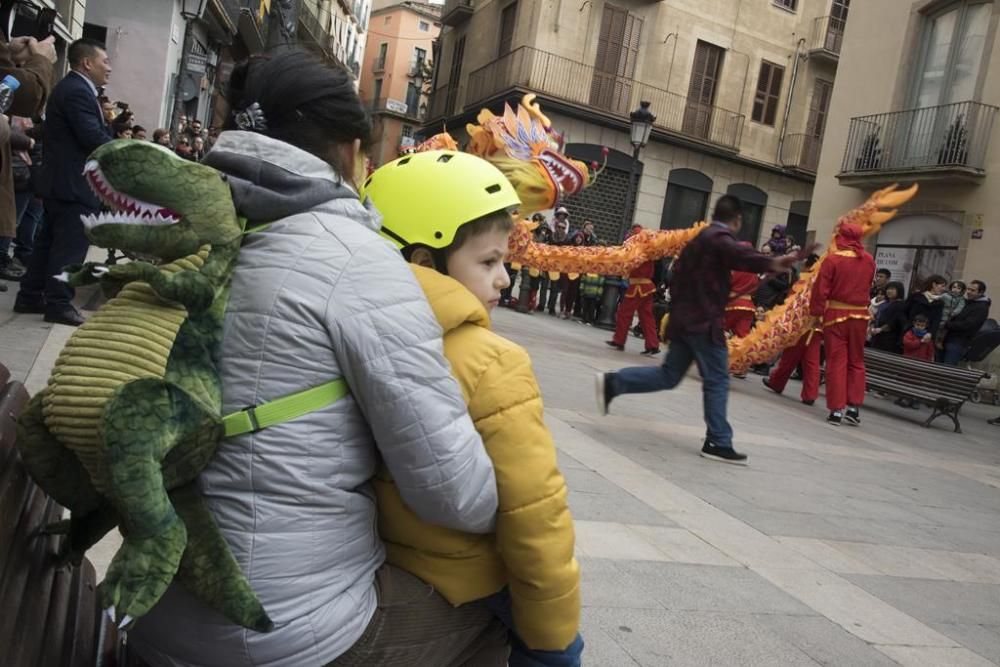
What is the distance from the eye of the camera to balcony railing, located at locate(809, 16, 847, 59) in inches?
1138

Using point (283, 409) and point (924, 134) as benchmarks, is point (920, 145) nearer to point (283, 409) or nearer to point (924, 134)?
point (924, 134)

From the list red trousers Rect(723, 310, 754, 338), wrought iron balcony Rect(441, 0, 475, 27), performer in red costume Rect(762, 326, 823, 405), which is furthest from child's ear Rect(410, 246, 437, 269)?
wrought iron balcony Rect(441, 0, 475, 27)

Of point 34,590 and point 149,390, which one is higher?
point 149,390

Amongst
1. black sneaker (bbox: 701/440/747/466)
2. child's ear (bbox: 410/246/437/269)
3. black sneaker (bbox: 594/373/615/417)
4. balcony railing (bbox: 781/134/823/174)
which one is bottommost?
black sneaker (bbox: 701/440/747/466)

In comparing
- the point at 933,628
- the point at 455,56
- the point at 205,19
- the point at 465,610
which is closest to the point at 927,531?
the point at 933,628

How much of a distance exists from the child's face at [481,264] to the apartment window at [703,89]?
2694 cm

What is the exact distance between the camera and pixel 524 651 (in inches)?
70.7

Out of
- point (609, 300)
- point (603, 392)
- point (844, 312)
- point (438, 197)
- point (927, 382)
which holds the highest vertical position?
point (438, 197)

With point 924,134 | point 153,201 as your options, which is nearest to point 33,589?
point 153,201

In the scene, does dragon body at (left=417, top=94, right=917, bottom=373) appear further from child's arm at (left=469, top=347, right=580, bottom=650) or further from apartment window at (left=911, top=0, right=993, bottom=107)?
apartment window at (left=911, top=0, right=993, bottom=107)

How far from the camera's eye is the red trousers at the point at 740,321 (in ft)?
38.5

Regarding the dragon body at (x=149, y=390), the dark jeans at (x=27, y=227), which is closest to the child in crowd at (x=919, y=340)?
the dark jeans at (x=27, y=227)

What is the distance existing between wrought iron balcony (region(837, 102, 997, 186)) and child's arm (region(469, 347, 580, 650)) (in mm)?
16513

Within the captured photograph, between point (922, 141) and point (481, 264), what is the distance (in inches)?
688
